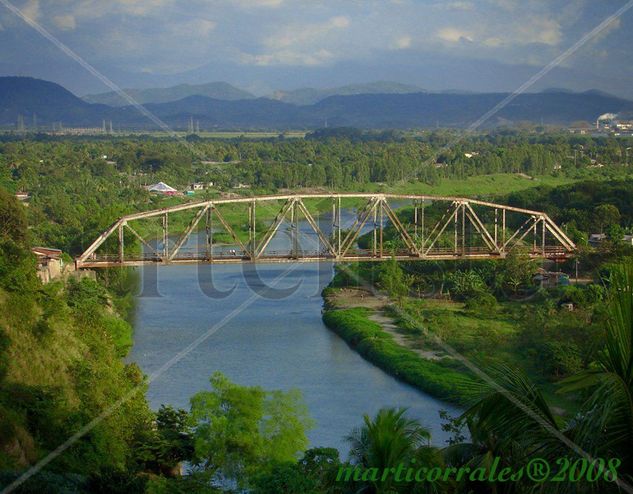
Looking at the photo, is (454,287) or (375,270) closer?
(454,287)

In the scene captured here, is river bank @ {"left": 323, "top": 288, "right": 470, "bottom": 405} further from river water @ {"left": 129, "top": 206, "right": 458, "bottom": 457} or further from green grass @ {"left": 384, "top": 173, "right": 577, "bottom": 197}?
green grass @ {"left": 384, "top": 173, "right": 577, "bottom": 197}

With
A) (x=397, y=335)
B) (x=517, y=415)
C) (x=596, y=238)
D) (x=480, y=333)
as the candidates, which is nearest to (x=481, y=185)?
(x=596, y=238)

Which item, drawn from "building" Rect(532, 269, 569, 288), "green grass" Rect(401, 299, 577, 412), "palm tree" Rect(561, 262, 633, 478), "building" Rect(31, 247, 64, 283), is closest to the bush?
"green grass" Rect(401, 299, 577, 412)

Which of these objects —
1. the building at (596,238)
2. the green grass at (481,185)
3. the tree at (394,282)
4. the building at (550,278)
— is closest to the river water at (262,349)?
the tree at (394,282)

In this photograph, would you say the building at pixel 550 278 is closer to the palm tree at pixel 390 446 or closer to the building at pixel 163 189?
the palm tree at pixel 390 446

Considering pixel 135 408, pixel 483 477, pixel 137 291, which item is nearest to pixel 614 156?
pixel 137 291

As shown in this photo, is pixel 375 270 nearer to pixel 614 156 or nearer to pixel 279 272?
pixel 279 272

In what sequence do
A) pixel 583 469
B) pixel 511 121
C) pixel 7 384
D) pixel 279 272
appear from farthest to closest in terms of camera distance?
pixel 511 121
pixel 279 272
pixel 7 384
pixel 583 469
